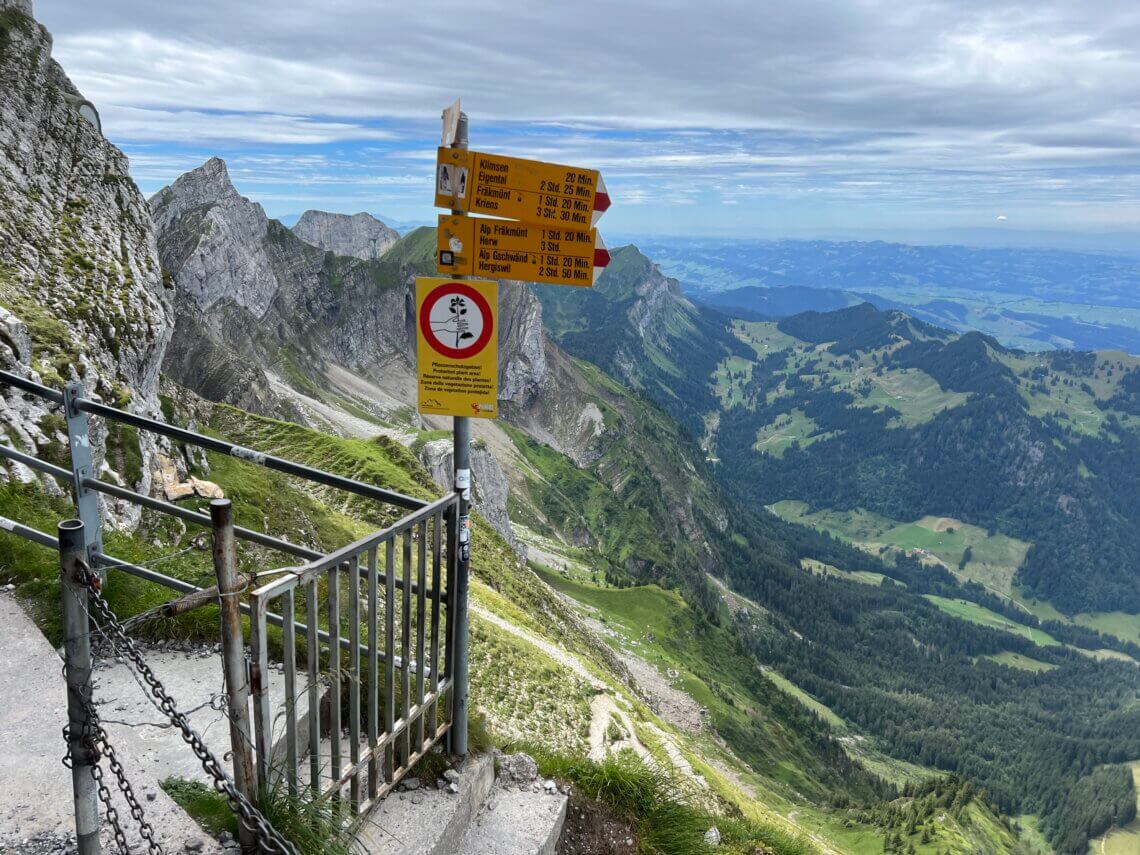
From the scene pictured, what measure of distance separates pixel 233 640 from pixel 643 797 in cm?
702

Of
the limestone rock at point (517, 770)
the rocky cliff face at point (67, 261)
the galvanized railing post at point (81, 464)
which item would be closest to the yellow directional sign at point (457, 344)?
the galvanized railing post at point (81, 464)

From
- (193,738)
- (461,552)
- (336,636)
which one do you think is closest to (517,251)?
(461,552)

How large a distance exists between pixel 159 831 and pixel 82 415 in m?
4.63

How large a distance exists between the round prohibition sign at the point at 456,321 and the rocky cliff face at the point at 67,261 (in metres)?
9.53

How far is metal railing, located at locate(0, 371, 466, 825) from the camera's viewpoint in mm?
5594

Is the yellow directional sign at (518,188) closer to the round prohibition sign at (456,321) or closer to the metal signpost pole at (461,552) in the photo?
the metal signpost pole at (461,552)

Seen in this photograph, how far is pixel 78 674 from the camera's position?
15.8 ft

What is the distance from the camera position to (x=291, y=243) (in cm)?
19788

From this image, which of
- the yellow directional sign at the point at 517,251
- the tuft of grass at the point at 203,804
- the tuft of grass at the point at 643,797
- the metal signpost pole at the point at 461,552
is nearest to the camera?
the tuft of grass at the point at 203,804

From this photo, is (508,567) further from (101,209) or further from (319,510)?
(101,209)

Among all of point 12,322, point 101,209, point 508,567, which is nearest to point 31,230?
point 101,209

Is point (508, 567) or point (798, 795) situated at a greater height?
point (508, 567)

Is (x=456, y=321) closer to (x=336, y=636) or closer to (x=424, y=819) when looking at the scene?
(x=336, y=636)

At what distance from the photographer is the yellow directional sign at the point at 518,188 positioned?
23.6 ft
